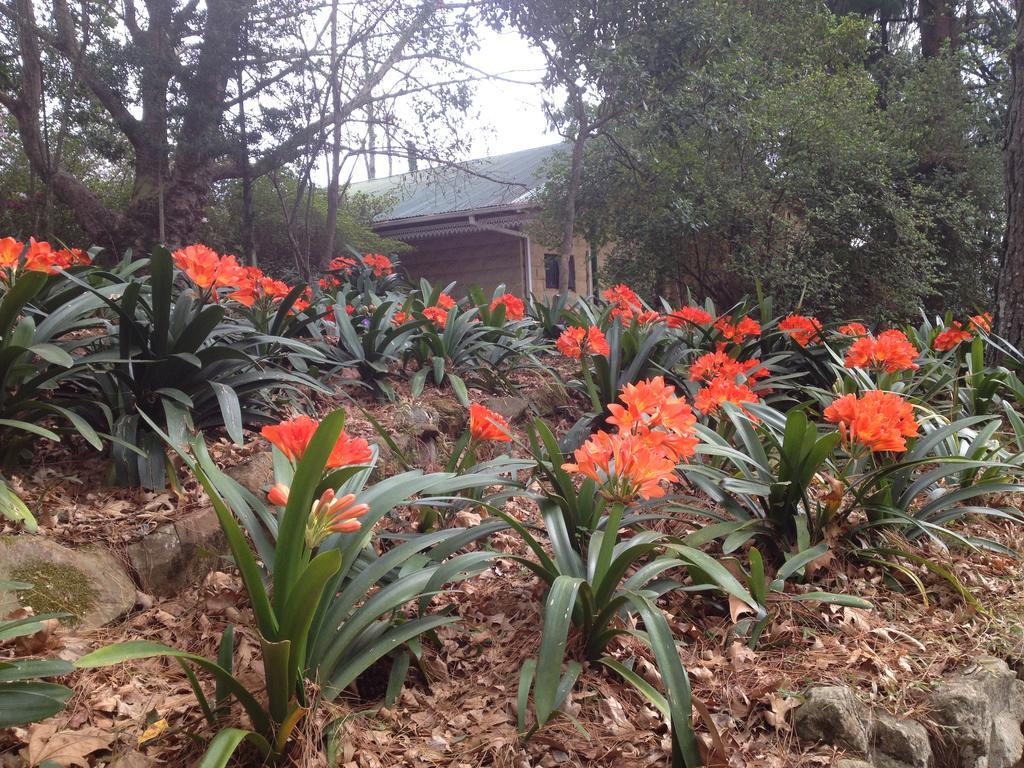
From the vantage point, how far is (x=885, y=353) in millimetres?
2627

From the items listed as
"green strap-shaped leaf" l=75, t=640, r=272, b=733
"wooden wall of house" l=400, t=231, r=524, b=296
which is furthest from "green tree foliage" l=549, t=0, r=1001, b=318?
"green strap-shaped leaf" l=75, t=640, r=272, b=733

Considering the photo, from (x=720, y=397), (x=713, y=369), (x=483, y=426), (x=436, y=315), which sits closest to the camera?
(x=483, y=426)

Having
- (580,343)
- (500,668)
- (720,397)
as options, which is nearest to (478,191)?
(580,343)

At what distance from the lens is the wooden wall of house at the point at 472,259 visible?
1105cm

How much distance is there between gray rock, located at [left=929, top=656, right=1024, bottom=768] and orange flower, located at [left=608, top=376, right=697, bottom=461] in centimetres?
78

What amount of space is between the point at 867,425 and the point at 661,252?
232 inches

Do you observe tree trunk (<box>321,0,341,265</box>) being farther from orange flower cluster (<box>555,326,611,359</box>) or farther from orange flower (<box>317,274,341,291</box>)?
orange flower cluster (<box>555,326,611,359</box>)

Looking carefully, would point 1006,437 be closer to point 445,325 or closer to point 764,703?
point 764,703

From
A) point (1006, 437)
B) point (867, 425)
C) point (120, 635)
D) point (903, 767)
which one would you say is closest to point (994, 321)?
point (1006, 437)

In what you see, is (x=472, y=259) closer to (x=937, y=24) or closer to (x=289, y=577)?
(x=937, y=24)

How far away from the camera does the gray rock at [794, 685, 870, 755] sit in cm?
137

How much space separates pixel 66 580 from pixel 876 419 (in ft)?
6.59

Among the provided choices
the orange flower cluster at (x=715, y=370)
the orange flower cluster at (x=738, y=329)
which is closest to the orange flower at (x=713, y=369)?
Result: the orange flower cluster at (x=715, y=370)

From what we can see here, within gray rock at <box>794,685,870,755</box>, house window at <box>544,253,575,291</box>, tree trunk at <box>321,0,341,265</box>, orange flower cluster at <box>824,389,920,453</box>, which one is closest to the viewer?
gray rock at <box>794,685,870,755</box>
